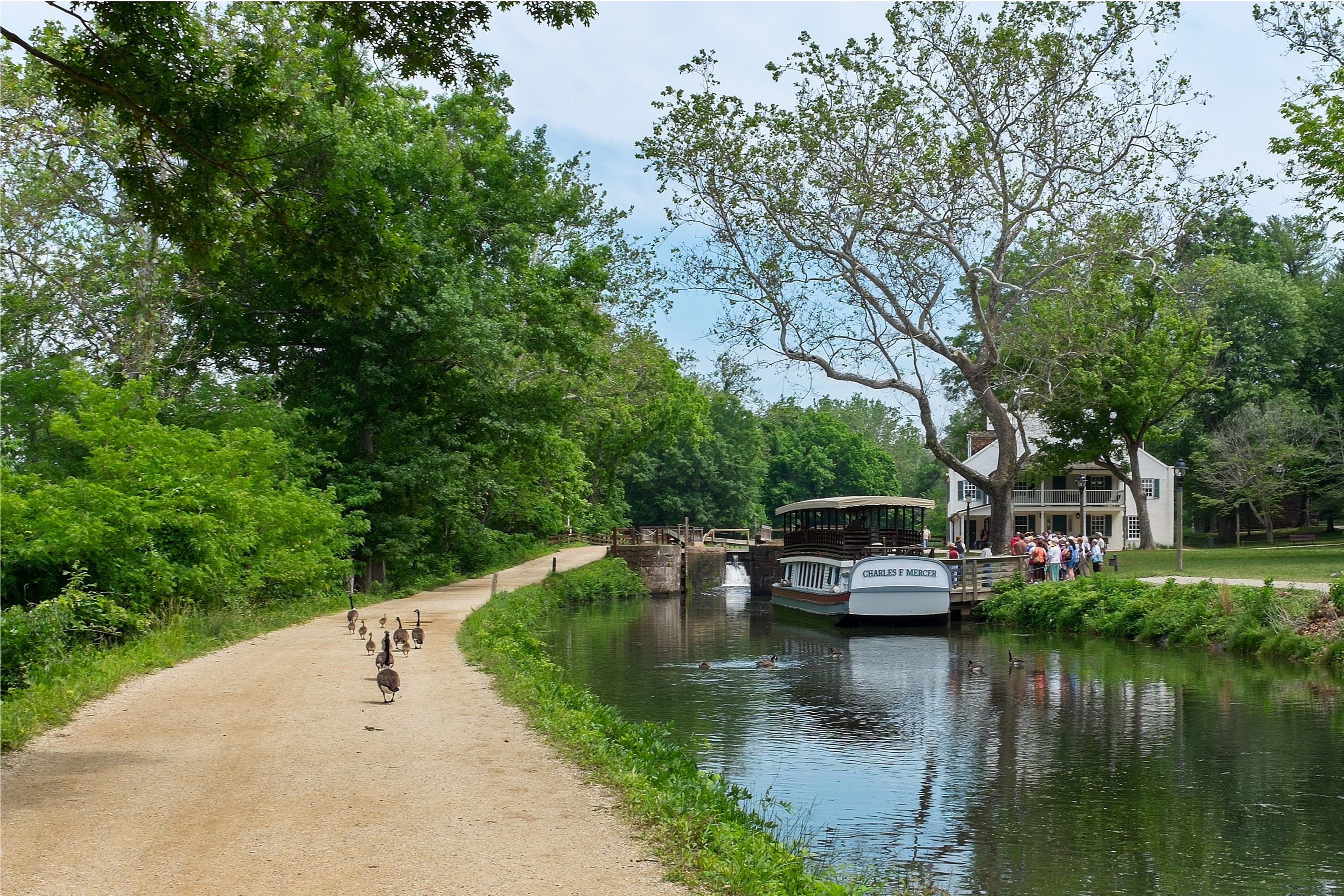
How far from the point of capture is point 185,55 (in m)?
10.9

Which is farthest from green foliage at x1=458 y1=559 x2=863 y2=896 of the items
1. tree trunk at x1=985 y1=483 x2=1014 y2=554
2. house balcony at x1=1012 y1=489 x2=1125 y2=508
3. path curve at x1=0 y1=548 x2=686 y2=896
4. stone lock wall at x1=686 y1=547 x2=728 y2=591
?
house balcony at x1=1012 y1=489 x2=1125 y2=508

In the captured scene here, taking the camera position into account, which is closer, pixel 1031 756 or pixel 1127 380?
pixel 1031 756

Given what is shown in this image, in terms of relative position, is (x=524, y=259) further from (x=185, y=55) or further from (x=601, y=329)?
(x=185, y=55)

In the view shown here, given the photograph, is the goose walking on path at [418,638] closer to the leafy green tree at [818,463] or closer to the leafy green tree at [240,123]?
the leafy green tree at [240,123]

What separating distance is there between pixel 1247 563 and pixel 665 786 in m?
35.3

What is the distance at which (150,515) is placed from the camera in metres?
18.0

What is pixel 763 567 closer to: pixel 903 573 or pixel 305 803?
pixel 903 573

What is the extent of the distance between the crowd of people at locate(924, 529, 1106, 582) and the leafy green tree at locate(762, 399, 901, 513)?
6497 centimetres

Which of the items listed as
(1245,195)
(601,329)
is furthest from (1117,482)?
(601,329)

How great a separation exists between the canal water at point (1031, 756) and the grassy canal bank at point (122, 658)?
6.38 meters

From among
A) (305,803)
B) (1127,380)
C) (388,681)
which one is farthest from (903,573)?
(305,803)

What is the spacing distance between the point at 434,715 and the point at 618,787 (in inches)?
166

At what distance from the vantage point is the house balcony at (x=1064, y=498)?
218ft

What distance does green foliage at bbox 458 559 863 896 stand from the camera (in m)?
7.84
